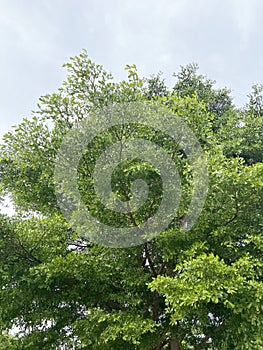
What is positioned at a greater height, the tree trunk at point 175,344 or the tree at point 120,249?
the tree at point 120,249

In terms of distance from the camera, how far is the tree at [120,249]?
182 inches

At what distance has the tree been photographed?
4621 millimetres

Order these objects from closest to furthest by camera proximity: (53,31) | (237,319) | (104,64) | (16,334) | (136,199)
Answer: (237,319), (136,199), (104,64), (16,334), (53,31)

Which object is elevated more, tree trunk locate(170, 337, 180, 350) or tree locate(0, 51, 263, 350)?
tree locate(0, 51, 263, 350)

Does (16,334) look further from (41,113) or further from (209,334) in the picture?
(41,113)

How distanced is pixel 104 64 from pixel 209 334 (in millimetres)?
4831

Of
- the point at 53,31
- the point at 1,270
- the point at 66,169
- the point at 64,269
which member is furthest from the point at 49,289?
the point at 53,31

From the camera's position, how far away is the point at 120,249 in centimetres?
554

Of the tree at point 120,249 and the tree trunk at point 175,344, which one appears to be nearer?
the tree at point 120,249

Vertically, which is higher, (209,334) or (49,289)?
(49,289)

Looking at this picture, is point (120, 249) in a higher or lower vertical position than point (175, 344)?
higher

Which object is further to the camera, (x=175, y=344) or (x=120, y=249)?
(x=175, y=344)

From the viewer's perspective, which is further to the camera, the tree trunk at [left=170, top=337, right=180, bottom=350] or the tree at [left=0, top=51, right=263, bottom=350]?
the tree trunk at [left=170, top=337, right=180, bottom=350]

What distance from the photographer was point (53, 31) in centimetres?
866
